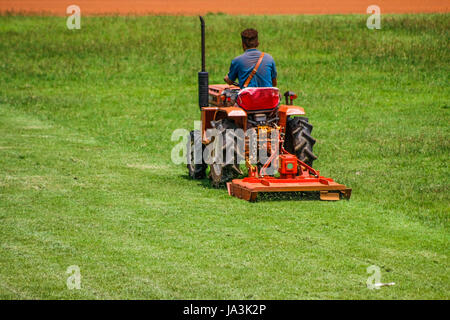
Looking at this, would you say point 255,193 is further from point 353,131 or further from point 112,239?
point 353,131

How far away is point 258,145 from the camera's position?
10758mm

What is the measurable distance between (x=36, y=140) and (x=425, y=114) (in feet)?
29.4

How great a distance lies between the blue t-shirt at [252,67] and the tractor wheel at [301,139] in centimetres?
71

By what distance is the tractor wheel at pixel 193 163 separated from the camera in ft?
39.1

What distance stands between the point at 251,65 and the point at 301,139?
1.26m

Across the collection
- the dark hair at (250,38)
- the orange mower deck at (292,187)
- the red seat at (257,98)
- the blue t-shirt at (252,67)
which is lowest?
the orange mower deck at (292,187)

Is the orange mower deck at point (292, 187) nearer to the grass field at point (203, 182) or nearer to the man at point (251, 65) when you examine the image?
the grass field at point (203, 182)

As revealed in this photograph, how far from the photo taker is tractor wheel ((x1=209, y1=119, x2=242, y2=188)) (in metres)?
10.7

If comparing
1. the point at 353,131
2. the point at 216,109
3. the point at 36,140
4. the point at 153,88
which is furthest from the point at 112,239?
the point at 153,88

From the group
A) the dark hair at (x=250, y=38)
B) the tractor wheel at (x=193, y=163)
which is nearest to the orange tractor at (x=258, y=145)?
the tractor wheel at (x=193, y=163)

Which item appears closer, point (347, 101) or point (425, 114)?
point (425, 114)

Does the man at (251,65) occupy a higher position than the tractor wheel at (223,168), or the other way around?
the man at (251,65)

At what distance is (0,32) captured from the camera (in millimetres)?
32125

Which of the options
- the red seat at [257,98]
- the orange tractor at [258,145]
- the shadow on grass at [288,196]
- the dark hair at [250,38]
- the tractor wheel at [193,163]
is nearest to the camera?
A: the orange tractor at [258,145]
